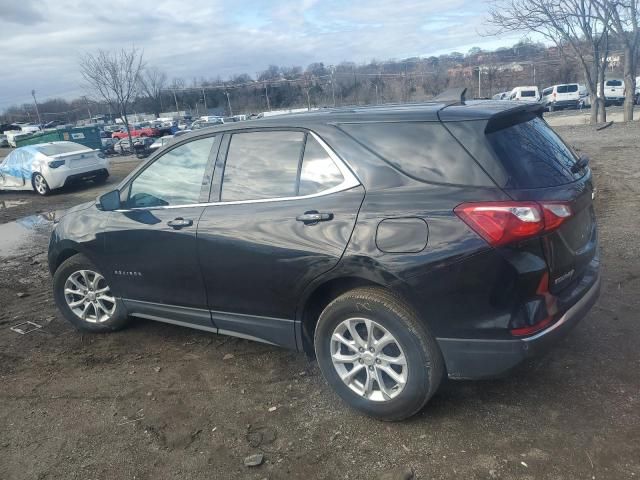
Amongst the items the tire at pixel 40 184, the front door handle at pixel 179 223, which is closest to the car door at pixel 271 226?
the front door handle at pixel 179 223

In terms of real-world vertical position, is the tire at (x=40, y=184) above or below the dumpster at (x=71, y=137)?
below

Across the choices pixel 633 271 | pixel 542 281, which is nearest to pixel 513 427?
pixel 542 281

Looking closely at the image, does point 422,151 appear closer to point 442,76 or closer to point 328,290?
point 328,290

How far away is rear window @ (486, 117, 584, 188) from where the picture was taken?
2732 millimetres

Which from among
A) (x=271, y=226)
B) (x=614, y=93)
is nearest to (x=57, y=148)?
(x=271, y=226)

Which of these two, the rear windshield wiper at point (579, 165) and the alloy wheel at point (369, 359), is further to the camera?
the rear windshield wiper at point (579, 165)

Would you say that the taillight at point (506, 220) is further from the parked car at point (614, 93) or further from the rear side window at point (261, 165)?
the parked car at point (614, 93)

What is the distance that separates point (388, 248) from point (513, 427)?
1.24 meters

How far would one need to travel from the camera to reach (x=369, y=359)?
3.03 m

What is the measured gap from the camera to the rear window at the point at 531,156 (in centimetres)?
273

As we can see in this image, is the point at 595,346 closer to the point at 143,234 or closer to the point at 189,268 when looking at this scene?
the point at 189,268

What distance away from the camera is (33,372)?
4.07m

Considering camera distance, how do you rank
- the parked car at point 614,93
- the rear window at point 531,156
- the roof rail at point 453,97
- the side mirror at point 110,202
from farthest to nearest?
the parked car at point 614,93 → the side mirror at point 110,202 → the roof rail at point 453,97 → the rear window at point 531,156

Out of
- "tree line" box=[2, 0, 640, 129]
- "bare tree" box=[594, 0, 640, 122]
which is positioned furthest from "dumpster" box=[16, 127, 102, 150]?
"bare tree" box=[594, 0, 640, 122]
